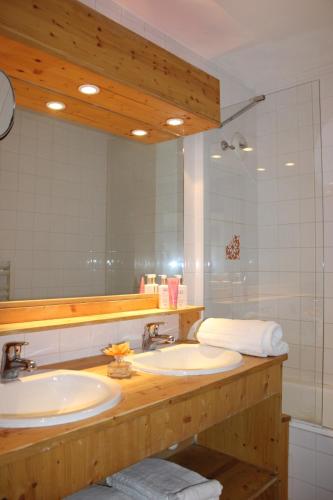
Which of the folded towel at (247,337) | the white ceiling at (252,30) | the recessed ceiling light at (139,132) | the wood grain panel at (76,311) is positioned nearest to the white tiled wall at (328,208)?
the white ceiling at (252,30)

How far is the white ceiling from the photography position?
6.66 feet

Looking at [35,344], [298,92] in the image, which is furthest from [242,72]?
[35,344]

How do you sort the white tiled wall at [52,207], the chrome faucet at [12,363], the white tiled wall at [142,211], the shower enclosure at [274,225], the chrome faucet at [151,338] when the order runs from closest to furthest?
the chrome faucet at [12,363] < the white tiled wall at [52,207] < the chrome faucet at [151,338] < the white tiled wall at [142,211] < the shower enclosure at [274,225]

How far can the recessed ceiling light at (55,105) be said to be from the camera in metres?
1.70

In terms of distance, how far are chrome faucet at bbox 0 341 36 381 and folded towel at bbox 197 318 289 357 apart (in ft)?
2.91

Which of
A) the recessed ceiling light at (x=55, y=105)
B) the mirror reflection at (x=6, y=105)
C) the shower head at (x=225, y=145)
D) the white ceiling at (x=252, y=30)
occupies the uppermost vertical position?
the white ceiling at (x=252, y=30)

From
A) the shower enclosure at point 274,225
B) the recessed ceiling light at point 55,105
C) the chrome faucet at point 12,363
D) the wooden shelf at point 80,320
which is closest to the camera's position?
the chrome faucet at point 12,363

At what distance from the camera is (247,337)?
183cm

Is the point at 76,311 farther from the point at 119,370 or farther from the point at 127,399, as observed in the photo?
the point at 127,399

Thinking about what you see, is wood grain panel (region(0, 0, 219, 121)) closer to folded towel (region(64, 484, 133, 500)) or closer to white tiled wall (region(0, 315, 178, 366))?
white tiled wall (region(0, 315, 178, 366))

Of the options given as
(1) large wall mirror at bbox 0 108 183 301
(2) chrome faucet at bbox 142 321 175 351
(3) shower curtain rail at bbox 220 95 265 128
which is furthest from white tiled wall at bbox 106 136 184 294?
(3) shower curtain rail at bbox 220 95 265 128

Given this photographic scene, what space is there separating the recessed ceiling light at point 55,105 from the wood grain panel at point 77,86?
0.10 ft

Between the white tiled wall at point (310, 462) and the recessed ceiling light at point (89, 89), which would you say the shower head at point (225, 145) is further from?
the white tiled wall at point (310, 462)

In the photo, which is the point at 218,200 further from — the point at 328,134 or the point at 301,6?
the point at 301,6
